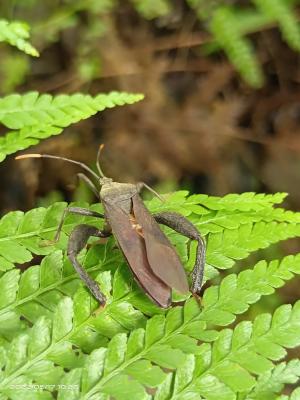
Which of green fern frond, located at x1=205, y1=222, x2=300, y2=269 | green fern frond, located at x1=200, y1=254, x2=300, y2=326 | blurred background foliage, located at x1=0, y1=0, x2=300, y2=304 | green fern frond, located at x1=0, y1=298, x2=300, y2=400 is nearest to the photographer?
green fern frond, located at x1=0, y1=298, x2=300, y2=400

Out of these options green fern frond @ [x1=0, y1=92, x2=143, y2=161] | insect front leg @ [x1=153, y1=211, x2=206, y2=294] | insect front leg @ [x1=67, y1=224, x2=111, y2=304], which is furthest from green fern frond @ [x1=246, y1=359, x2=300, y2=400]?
green fern frond @ [x1=0, y1=92, x2=143, y2=161]

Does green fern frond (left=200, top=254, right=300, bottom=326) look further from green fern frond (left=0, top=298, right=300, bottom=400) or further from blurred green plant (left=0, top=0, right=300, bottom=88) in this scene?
blurred green plant (left=0, top=0, right=300, bottom=88)

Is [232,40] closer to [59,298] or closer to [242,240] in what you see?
[242,240]

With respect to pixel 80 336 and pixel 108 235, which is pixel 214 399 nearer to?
pixel 80 336

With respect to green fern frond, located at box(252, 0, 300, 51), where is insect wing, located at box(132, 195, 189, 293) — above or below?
below

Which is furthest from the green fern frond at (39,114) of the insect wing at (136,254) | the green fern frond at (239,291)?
the green fern frond at (239,291)

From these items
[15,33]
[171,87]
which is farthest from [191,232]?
[171,87]

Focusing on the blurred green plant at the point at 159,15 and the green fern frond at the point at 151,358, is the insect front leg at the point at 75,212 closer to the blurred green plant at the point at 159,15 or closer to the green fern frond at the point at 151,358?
the green fern frond at the point at 151,358
